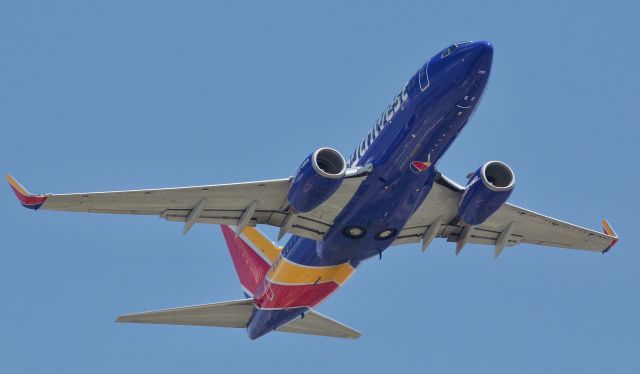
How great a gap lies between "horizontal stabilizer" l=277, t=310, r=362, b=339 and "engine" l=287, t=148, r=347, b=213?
9.69 meters

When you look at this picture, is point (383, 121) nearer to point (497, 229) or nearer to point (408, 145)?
point (408, 145)

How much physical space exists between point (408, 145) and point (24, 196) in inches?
522

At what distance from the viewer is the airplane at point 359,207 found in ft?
134

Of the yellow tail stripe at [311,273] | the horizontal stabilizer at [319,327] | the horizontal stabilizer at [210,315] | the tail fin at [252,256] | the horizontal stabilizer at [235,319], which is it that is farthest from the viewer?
the tail fin at [252,256]

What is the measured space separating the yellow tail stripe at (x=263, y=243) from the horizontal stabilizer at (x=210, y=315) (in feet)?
8.27

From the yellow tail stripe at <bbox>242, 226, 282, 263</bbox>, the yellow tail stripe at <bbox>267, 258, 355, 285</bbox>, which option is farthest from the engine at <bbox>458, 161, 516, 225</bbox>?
the yellow tail stripe at <bbox>242, 226, 282, 263</bbox>

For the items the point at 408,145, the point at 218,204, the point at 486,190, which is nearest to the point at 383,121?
the point at 408,145

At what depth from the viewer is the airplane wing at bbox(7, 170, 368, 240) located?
41.2 meters

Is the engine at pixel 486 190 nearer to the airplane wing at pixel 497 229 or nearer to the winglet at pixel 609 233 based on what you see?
the airplane wing at pixel 497 229

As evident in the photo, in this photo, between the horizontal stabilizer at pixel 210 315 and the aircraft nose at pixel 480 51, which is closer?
the aircraft nose at pixel 480 51

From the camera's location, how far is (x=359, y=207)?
43094 mm

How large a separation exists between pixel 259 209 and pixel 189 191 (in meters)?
3.03

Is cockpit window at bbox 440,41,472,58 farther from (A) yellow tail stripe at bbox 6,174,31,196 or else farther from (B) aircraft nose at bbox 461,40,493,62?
(A) yellow tail stripe at bbox 6,174,31,196

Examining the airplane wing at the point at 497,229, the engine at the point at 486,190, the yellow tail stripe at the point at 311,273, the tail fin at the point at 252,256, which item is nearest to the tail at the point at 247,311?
the tail fin at the point at 252,256
